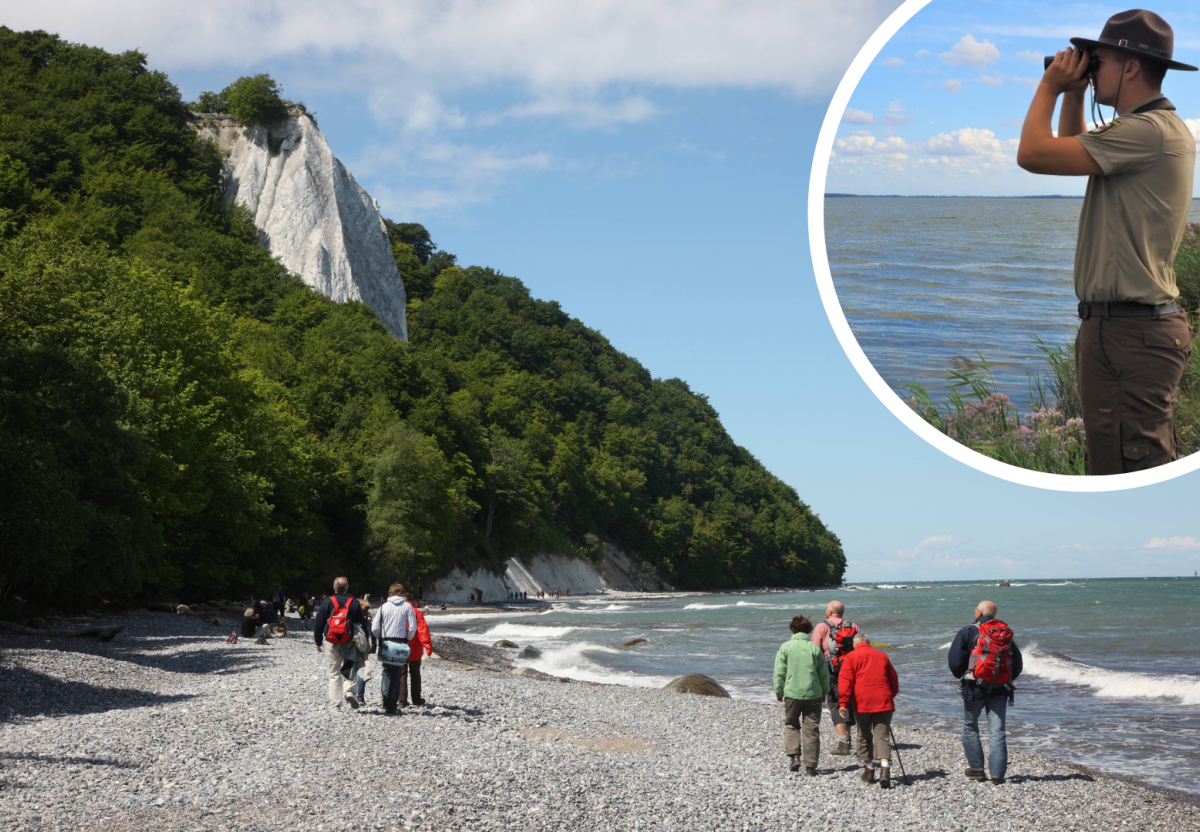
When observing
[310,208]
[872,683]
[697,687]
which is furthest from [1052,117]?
[310,208]

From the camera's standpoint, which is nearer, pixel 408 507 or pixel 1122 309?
pixel 1122 309

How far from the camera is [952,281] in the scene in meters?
3.10

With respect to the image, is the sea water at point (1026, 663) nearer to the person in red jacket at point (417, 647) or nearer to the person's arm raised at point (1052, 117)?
the person in red jacket at point (417, 647)

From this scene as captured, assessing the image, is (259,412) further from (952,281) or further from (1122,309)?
(1122,309)

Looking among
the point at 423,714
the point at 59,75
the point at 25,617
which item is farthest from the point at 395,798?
the point at 59,75

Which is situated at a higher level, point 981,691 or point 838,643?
point 838,643

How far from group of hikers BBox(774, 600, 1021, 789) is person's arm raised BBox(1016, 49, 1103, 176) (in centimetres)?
704

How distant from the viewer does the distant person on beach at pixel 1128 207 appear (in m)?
2.53

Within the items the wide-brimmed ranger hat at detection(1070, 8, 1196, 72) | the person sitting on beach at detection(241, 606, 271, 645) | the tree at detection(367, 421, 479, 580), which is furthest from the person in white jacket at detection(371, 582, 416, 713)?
the tree at detection(367, 421, 479, 580)

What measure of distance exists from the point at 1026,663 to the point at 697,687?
444 inches

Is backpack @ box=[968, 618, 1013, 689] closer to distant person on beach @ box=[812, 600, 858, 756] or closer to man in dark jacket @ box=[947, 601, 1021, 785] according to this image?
man in dark jacket @ box=[947, 601, 1021, 785]

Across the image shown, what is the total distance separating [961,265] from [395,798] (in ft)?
24.8

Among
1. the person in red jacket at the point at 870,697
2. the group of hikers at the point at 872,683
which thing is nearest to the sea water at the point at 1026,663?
the group of hikers at the point at 872,683

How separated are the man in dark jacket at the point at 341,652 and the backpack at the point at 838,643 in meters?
6.34
